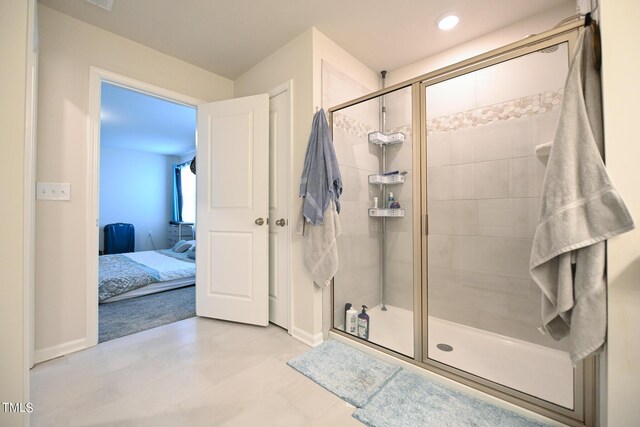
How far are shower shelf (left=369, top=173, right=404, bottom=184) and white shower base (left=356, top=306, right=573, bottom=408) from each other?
44.5 inches

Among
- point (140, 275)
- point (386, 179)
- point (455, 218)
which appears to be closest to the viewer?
point (455, 218)

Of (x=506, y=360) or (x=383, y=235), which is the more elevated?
(x=383, y=235)

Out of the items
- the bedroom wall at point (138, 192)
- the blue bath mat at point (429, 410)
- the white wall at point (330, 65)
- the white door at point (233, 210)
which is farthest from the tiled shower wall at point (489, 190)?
the bedroom wall at point (138, 192)

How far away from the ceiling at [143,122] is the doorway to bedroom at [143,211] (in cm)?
1

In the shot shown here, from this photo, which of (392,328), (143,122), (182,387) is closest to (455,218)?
(392,328)

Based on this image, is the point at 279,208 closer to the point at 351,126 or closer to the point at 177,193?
the point at 351,126

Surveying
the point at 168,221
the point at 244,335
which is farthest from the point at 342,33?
the point at 168,221

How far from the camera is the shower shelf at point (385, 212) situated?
7.66 feet

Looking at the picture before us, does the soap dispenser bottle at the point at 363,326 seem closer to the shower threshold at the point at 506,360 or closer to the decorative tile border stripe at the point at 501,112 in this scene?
the shower threshold at the point at 506,360

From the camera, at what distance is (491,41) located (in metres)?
2.01

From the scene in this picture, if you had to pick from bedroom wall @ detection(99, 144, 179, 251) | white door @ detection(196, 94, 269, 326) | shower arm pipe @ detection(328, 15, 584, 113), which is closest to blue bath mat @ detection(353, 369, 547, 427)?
white door @ detection(196, 94, 269, 326)

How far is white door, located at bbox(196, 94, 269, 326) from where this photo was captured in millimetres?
2199

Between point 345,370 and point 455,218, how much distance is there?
4.76 ft

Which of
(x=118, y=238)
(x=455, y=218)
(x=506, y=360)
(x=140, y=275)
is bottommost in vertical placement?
(x=506, y=360)
